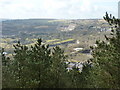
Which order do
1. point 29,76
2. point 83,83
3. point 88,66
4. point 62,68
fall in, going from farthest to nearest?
point 88,66
point 83,83
point 62,68
point 29,76

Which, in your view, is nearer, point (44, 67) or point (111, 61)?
point (111, 61)

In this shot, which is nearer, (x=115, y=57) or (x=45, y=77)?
(x=115, y=57)

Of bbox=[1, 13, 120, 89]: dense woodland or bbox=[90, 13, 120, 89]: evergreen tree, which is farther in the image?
bbox=[1, 13, 120, 89]: dense woodland

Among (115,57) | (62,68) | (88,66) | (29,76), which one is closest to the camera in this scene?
(115,57)

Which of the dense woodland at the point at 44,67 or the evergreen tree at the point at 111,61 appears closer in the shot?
the evergreen tree at the point at 111,61

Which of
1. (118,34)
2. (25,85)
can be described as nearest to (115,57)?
(118,34)

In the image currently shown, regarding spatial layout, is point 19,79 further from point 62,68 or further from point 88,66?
point 88,66

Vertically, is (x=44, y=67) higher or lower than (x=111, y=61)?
lower

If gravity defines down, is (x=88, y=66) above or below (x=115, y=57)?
below

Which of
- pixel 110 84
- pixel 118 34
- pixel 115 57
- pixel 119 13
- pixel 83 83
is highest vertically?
pixel 119 13

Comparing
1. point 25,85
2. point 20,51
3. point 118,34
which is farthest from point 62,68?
point 118,34
